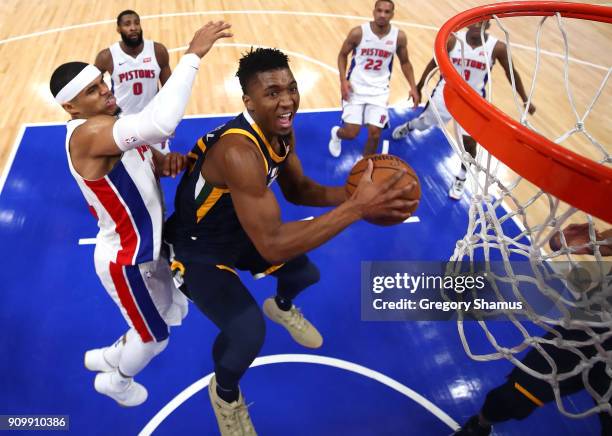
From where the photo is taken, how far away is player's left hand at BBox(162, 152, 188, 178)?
244cm

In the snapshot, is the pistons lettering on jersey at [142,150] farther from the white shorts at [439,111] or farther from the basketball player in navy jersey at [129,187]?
the white shorts at [439,111]

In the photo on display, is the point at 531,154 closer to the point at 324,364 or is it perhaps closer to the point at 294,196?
the point at 294,196

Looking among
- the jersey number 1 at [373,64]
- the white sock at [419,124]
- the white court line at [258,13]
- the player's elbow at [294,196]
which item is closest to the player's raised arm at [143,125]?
the player's elbow at [294,196]

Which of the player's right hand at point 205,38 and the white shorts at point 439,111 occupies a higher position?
the player's right hand at point 205,38

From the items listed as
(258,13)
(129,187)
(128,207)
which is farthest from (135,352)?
(258,13)

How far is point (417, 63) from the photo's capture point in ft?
22.6

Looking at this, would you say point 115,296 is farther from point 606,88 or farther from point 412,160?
point 606,88

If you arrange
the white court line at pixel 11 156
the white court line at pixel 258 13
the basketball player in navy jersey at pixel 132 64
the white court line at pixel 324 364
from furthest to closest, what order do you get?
the white court line at pixel 258 13
the white court line at pixel 11 156
the basketball player in navy jersey at pixel 132 64
the white court line at pixel 324 364

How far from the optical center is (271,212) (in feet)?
6.45

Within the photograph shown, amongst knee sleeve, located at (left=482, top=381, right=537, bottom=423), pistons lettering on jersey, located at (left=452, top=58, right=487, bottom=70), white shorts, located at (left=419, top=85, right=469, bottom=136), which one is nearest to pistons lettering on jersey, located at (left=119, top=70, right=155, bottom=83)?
white shorts, located at (left=419, top=85, right=469, bottom=136)

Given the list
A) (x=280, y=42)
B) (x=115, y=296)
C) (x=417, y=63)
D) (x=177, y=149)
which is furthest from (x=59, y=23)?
(x=115, y=296)

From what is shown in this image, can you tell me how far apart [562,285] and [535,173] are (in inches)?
68.7

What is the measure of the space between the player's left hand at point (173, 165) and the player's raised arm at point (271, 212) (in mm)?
498

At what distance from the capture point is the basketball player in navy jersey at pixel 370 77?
4637 mm
